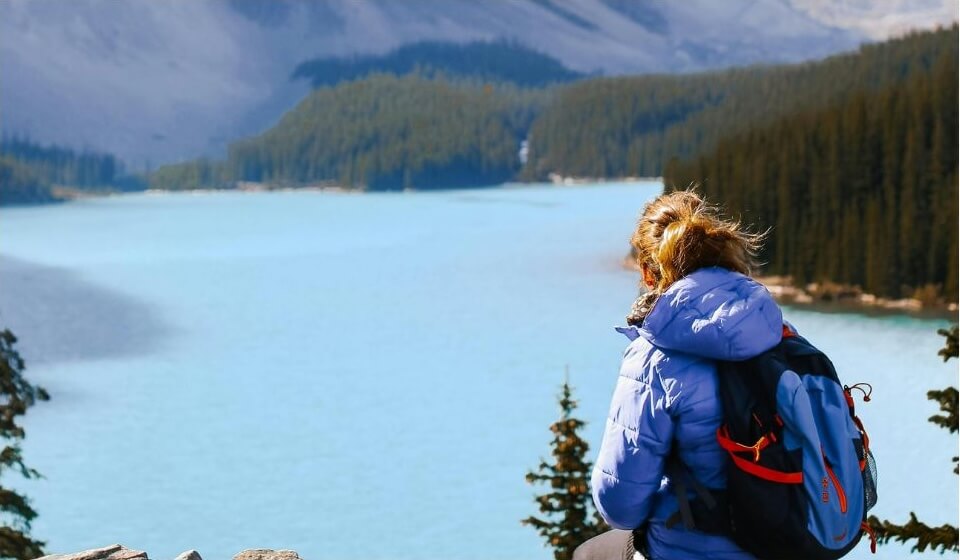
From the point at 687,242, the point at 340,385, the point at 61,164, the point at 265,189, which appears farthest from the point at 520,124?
the point at 687,242

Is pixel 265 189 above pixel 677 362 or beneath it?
beneath

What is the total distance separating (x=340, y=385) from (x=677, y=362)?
31.7 m

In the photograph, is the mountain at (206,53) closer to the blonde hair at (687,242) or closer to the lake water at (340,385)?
the lake water at (340,385)

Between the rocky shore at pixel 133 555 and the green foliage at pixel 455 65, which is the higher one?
the green foliage at pixel 455 65

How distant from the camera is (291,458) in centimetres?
2556

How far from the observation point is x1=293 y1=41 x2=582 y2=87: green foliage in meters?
179

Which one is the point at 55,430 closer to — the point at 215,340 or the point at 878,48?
→ the point at 215,340

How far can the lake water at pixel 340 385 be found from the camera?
818 inches

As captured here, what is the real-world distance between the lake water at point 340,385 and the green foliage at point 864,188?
423cm

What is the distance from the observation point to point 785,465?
2309 mm

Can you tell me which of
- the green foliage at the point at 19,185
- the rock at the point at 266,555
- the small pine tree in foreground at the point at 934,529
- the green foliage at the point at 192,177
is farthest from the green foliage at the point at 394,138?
the rock at the point at 266,555

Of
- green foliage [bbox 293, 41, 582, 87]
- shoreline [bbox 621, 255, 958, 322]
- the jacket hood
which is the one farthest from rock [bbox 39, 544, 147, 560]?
green foliage [bbox 293, 41, 582, 87]

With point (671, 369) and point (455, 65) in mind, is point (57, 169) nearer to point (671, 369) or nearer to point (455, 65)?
point (455, 65)

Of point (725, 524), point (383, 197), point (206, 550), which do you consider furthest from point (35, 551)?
point (383, 197)
